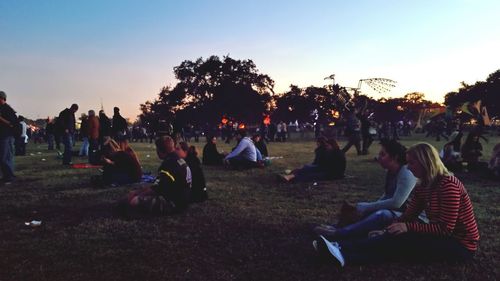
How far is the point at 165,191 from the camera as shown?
284 inches

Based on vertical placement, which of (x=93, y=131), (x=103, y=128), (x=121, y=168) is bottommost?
(x=121, y=168)

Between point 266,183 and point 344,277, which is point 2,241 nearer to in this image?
point 344,277

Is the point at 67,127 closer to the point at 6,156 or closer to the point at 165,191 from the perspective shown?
the point at 6,156

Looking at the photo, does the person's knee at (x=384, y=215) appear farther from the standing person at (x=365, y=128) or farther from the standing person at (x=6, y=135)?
the standing person at (x=365, y=128)

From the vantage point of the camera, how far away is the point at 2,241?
19.2ft

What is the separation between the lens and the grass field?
4559 mm

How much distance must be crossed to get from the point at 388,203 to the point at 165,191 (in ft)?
11.9

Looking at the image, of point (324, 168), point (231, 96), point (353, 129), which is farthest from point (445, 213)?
point (231, 96)

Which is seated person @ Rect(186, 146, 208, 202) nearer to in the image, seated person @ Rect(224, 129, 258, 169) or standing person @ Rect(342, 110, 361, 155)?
seated person @ Rect(224, 129, 258, 169)

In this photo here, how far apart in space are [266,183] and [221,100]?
190ft

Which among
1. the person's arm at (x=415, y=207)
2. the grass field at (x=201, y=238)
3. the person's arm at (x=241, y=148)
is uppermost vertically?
the person's arm at (x=241, y=148)

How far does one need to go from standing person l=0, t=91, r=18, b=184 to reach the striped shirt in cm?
1033

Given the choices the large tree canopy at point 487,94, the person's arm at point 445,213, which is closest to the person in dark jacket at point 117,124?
the person's arm at point 445,213

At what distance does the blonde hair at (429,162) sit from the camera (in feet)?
14.4
